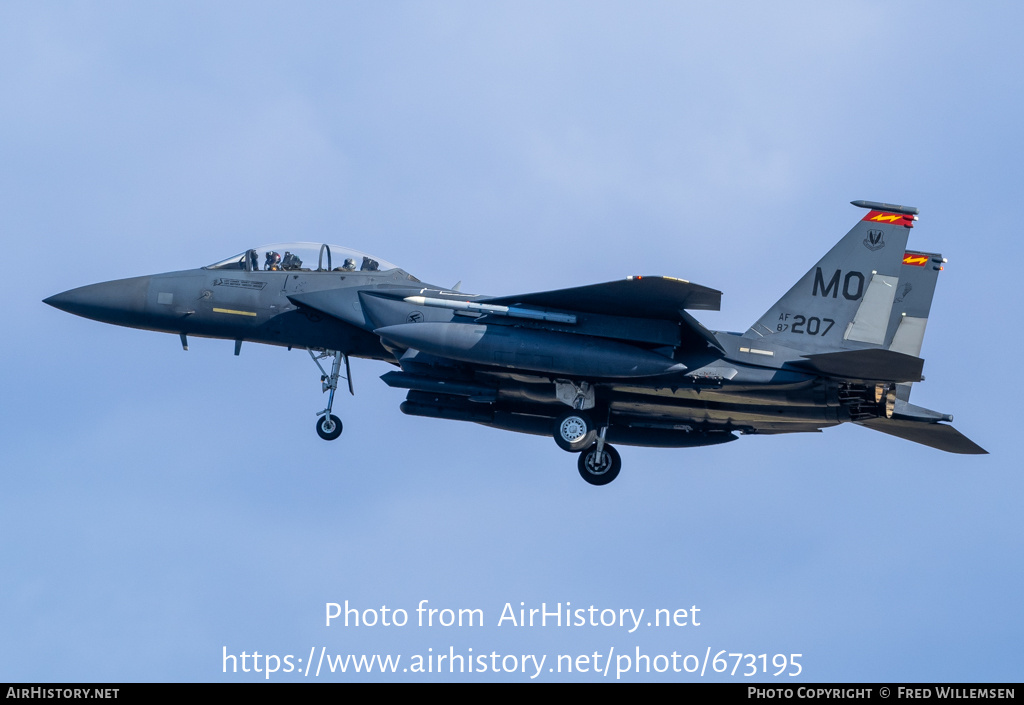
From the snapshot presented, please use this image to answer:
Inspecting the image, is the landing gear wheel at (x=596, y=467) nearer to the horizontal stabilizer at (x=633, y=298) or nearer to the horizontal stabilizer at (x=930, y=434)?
the horizontal stabilizer at (x=633, y=298)

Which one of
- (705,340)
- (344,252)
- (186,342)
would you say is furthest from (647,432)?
(186,342)

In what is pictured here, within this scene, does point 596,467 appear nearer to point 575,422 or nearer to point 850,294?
point 575,422

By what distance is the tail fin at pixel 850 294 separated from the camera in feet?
62.6

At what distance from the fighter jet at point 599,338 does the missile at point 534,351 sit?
2cm

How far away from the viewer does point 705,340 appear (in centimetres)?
1875

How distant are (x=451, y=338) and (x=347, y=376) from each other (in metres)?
2.84

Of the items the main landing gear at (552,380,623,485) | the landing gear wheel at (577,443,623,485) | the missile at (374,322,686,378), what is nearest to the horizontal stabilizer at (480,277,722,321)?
the missile at (374,322,686,378)

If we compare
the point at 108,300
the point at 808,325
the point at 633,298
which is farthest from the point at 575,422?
the point at 108,300

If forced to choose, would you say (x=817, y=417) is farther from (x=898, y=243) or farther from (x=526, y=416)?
(x=526, y=416)

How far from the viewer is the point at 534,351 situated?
18391 millimetres

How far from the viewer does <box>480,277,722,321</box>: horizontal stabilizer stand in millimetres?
17578

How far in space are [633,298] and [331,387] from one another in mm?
5297

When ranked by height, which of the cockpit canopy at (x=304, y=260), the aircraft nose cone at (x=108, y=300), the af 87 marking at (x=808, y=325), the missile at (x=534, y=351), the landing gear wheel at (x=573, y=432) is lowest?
the landing gear wheel at (x=573, y=432)

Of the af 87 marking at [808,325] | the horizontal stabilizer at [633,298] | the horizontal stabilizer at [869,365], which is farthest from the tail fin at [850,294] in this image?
the horizontal stabilizer at [633,298]
